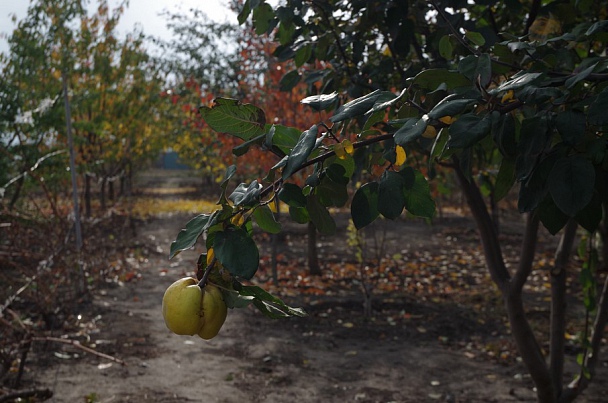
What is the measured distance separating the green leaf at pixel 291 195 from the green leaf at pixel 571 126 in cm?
44

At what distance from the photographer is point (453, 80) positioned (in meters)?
1.24

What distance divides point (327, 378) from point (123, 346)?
74.8 inches

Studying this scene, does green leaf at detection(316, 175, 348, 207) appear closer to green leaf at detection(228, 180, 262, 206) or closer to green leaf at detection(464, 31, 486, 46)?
green leaf at detection(228, 180, 262, 206)

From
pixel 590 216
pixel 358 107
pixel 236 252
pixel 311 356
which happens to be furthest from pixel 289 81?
pixel 311 356

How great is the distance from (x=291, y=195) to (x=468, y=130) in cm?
32

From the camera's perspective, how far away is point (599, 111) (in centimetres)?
101

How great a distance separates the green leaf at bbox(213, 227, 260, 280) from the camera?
0.98 m

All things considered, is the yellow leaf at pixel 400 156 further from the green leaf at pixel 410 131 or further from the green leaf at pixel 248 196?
the green leaf at pixel 248 196

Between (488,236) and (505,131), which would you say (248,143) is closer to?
(505,131)

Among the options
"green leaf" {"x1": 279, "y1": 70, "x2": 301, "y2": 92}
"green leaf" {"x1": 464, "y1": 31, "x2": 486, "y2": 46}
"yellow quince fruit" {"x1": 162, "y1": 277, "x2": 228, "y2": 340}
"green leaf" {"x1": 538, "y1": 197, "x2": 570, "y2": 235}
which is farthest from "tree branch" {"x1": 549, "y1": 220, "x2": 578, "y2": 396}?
"yellow quince fruit" {"x1": 162, "y1": 277, "x2": 228, "y2": 340}

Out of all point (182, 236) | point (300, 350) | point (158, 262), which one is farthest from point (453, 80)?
point (158, 262)

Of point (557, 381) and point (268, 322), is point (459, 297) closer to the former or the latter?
point (268, 322)

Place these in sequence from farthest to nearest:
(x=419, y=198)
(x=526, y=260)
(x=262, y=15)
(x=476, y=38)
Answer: (x=526, y=260), (x=262, y=15), (x=476, y=38), (x=419, y=198)

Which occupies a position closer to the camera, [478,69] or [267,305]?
[267,305]
